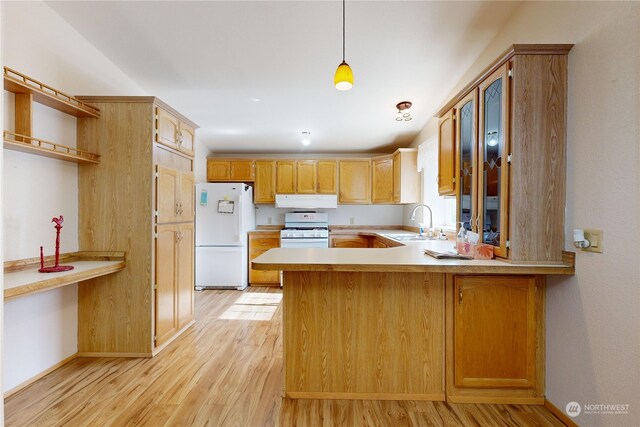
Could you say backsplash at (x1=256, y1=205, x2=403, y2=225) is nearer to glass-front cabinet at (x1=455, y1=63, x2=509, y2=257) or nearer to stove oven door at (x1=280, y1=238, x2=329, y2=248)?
stove oven door at (x1=280, y1=238, x2=329, y2=248)

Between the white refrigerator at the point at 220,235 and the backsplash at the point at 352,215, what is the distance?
849 millimetres

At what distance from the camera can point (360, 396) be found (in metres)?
1.97

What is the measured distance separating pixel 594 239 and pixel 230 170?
15.2 ft

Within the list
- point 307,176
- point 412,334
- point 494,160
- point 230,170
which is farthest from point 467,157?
point 230,170

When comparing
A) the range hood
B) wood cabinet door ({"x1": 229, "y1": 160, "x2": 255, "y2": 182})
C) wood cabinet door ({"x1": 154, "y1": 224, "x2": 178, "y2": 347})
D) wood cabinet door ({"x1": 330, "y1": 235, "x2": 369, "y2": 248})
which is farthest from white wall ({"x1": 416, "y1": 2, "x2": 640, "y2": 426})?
wood cabinet door ({"x1": 229, "y1": 160, "x2": 255, "y2": 182})

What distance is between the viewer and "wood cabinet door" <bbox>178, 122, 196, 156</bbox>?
306 cm

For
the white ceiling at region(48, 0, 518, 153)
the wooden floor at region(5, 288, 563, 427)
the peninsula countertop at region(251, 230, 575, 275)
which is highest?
the white ceiling at region(48, 0, 518, 153)

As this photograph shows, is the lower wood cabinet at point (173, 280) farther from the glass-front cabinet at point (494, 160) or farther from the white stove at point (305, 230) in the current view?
the glass-front cabinet at point (494, 160)

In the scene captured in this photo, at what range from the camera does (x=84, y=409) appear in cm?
188

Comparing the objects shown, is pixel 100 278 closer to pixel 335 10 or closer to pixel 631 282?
pixel 335 10

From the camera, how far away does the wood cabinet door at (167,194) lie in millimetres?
2648

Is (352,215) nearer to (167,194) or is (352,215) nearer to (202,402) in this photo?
(167,194)

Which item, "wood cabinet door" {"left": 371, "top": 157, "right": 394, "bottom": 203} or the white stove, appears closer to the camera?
the white stove

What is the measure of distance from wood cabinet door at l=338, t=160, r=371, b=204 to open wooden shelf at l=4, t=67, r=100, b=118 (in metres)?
3.42
